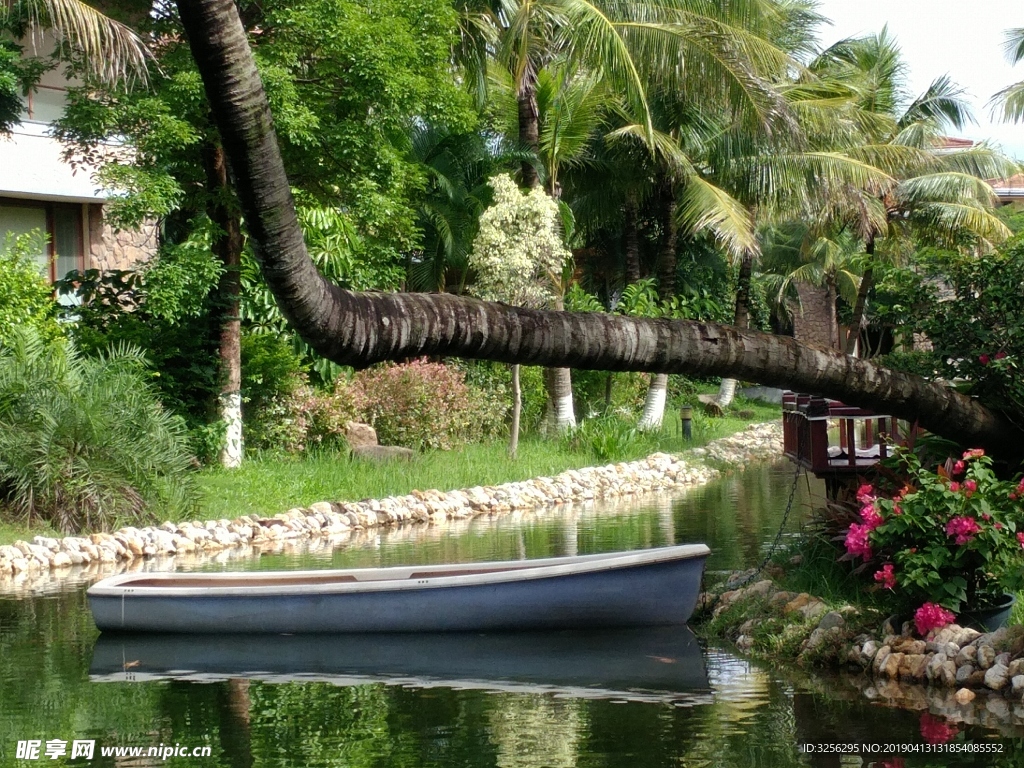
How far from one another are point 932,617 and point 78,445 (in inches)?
396

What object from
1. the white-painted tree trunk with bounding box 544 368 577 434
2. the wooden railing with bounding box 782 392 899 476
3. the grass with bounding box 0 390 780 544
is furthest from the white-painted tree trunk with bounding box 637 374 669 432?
the wooden railing with bounding box 782 392 899 476

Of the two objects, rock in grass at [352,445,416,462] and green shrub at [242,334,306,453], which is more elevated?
green shrub at [242,334,306,453]

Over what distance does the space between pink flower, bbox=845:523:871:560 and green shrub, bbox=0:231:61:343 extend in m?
11.2

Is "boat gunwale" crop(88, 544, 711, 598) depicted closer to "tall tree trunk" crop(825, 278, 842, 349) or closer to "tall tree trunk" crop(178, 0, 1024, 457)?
"tall tree trunk" crop(178, 0, 1024, 457)

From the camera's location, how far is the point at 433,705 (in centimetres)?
791

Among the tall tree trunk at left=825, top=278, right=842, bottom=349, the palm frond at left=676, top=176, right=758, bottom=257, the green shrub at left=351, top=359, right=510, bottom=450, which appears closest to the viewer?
the green shrub at left=351, top=359, right=510, bottom=450

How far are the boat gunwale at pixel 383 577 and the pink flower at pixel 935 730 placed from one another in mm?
2621

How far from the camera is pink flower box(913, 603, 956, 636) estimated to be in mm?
7723

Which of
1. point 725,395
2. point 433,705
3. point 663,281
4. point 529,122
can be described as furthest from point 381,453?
point 725,395

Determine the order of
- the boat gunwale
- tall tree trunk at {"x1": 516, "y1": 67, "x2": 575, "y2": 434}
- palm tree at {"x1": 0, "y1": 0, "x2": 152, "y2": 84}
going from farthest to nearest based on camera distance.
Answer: tall tree trunk at {"x1": 516, "y1": 67, "x2": 575, "y2": 434} → palm tree at {"x1": 0, "y1": 0, "x2": 152, "y2": 84} → the boat gunwale

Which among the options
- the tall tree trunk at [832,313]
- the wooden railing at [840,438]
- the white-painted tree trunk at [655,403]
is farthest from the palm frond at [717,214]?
the tall tree trunk at [832,313]

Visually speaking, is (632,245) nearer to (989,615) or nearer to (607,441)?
(607,441)

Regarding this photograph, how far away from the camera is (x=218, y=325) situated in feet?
61.1

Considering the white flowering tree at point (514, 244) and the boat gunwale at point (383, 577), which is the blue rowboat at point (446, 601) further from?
the white flowering tree at point (514, 244)
